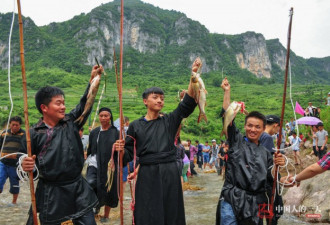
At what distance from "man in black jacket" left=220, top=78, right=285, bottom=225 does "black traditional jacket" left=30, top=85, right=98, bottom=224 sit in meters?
1.33

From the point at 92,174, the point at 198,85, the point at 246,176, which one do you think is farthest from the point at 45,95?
the point at 92,174

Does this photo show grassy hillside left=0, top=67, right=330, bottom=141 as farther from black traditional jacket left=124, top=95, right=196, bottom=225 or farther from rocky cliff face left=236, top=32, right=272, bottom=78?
rocky cliff face left=236, top=32, right=272, bottom=78

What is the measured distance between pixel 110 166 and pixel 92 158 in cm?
197

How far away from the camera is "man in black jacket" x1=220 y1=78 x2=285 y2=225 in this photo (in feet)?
9.96

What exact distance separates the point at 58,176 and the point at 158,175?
35.8 inches

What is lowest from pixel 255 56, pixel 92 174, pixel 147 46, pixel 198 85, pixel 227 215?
pixel 92 174

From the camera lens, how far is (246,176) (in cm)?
308

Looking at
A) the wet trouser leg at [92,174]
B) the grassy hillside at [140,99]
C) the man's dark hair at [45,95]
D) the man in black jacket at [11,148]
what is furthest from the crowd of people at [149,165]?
the grassy hillside at [140,99]

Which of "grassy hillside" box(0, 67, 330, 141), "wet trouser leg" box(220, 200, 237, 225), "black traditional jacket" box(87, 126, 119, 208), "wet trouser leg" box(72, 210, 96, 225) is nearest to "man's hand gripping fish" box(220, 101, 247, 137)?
"wet trouser leg" box(220, 200, 237, 225)

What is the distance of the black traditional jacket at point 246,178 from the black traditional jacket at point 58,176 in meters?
1.36

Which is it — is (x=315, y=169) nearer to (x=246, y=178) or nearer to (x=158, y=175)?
(x=246, y=178)

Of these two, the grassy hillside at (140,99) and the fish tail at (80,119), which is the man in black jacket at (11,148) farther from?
the grassy hillside at (140,99)

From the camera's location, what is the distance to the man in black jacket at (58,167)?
2875 millimetres

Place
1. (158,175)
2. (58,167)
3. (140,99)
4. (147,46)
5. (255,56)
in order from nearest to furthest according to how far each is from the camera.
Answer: (58,167)
(158,175)
(140,99)
(147,46)
(255,56)
